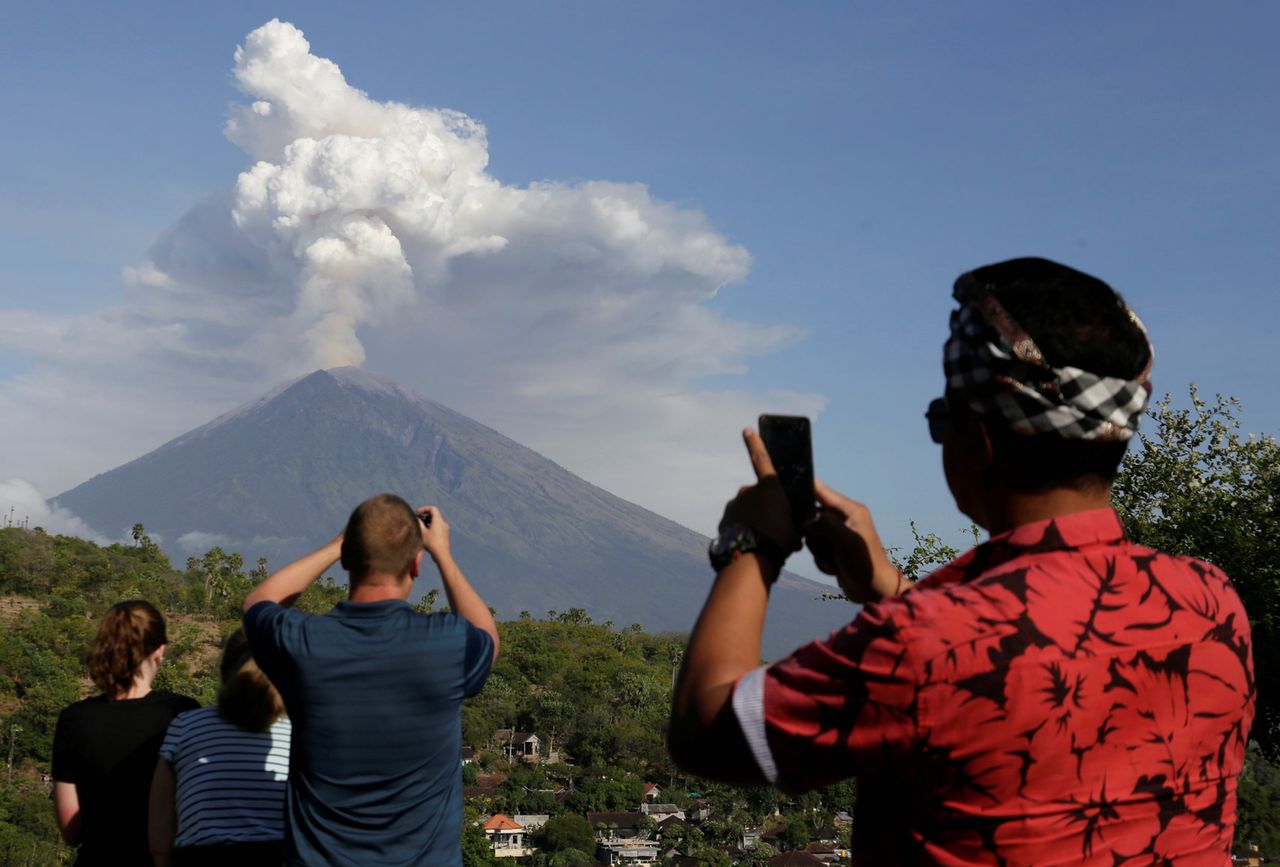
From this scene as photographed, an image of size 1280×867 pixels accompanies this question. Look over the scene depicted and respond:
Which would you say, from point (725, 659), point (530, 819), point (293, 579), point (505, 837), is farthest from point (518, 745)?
point (725, 659)

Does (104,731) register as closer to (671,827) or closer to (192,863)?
(192,863)

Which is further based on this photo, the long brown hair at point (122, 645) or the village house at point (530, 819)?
the village house at point (530, 819)

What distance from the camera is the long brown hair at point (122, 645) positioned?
426 centimetres

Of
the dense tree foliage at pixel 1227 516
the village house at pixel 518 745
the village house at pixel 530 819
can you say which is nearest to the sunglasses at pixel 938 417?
the dense tree foliage at pixel 1227 516

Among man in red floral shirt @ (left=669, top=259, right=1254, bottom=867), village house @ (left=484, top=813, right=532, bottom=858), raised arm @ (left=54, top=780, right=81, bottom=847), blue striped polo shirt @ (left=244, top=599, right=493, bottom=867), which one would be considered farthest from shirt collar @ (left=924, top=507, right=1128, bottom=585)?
village house @ (left=484, top=813, right=532, bottom=858)

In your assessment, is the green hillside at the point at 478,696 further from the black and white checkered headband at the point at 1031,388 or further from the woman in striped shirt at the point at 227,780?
the black and white checkered headband at the point at 1031,388

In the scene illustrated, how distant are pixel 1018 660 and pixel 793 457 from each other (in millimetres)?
462

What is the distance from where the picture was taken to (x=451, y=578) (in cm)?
389

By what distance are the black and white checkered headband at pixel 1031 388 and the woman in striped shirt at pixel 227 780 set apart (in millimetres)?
3083

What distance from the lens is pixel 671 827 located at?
167ft

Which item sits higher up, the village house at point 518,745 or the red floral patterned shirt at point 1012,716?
the red floral patterned shirt at point 1012,716

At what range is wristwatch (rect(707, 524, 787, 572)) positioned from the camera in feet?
5.22

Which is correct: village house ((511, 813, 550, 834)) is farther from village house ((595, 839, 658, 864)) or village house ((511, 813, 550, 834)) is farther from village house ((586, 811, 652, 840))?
village house ((595, 839, 658, 864))

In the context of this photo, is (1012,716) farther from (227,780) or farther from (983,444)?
(227,780)
